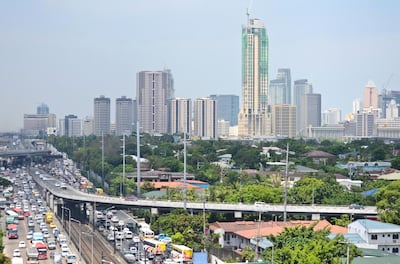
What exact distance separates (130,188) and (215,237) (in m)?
15.9

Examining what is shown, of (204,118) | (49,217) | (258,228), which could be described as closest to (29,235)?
(49,217)

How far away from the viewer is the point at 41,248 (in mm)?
25375

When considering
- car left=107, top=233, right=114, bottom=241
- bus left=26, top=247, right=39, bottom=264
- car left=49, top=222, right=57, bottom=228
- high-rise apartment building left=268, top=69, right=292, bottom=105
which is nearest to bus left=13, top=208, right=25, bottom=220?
car left=49, top=222, right=57, bottom=228

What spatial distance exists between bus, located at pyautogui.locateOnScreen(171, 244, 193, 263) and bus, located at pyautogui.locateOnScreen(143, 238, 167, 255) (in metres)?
0.76

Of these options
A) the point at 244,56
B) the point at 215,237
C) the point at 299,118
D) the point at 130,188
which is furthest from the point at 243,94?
the point at 215,237

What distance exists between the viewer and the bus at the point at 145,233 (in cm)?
2776

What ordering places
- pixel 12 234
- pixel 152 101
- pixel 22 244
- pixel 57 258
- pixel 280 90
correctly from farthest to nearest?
pixel 280 90, pixel 152 101, pixel 12 234, pixel 22 244, pixel 57 258

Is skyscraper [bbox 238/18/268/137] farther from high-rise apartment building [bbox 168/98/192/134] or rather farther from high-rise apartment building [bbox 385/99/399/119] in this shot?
high-rise apartment building [bbox 385/99/399/119]

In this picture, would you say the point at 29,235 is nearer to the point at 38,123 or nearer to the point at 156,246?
the point at 156,246

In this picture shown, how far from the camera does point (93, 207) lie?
34.4 metres

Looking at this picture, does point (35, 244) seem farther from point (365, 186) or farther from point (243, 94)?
point (243, 94)

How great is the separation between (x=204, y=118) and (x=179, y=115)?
3.67 m

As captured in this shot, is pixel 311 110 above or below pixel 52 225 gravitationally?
above

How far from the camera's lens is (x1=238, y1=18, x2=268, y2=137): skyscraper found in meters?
110
